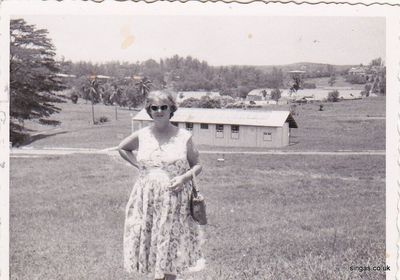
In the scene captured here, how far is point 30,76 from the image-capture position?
4266 mm

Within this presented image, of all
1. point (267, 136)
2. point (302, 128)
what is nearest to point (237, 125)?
point (267, 136)

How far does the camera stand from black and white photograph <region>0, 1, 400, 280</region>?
3885 millimetres

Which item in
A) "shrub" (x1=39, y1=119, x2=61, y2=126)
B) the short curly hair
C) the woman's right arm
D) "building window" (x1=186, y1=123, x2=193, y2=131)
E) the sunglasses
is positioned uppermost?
the short curly hair

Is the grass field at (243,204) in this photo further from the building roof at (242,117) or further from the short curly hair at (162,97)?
the short curly hair at (162,97)

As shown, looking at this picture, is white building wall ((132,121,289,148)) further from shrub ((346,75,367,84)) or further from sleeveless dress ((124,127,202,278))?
sleeveless dress ((124,127,202,278))

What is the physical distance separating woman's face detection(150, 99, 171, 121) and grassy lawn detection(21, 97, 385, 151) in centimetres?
138

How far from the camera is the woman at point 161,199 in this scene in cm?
297

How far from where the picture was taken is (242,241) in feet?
13.9

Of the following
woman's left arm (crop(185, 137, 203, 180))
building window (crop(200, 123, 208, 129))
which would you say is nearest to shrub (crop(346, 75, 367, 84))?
building window (crop(200, 123, 208, 129))

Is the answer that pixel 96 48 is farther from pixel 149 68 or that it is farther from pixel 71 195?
pixel 71 195

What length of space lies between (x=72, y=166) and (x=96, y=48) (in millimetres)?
1390

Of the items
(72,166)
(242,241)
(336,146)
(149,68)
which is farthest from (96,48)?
(336,146)

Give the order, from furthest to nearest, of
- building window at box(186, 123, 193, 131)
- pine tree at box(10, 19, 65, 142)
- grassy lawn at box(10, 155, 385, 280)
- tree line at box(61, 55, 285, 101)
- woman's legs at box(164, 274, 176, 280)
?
building window at box(186, 123, 193, 131)
tree line at box(61, 55, 285, 101)
pine tree at box(10, 19, 65, 142)
grassy lawn at box(10, 155, 385, 280)
woman's legs at box(164, 274, 176, 280)

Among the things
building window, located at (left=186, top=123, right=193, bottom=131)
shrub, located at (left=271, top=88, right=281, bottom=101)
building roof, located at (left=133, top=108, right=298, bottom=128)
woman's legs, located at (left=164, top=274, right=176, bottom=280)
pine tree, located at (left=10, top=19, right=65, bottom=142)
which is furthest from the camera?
shrub, located at (left=271, top=88, right=281, bottom=101)
